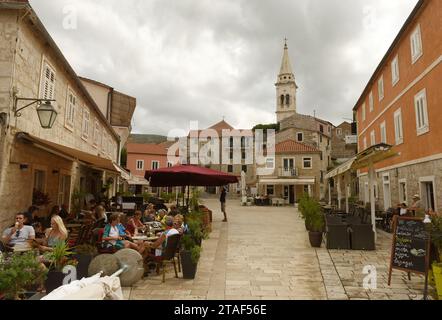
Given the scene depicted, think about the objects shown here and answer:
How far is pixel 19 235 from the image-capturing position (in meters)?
6.00

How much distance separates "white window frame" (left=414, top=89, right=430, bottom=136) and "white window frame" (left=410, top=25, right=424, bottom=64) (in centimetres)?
166

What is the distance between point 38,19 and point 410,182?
15.5 m

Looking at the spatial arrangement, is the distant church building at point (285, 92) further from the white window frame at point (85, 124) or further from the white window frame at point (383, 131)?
the white window frame at point (85, 124)

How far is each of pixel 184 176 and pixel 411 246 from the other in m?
7.12

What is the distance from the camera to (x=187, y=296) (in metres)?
5.05

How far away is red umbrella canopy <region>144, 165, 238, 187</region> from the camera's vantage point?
33.8ft

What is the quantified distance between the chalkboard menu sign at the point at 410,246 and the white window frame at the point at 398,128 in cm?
1099

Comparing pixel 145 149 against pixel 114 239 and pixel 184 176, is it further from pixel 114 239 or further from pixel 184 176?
pixel 114 239

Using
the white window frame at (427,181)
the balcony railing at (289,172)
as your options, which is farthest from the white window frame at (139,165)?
the white window frame at (427,181)

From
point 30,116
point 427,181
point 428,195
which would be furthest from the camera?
point 428,195

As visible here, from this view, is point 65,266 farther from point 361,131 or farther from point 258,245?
point 361,131

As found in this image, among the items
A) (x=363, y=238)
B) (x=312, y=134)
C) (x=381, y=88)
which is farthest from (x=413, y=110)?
(x=312, y=134)
